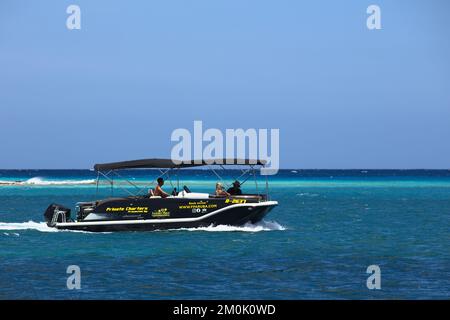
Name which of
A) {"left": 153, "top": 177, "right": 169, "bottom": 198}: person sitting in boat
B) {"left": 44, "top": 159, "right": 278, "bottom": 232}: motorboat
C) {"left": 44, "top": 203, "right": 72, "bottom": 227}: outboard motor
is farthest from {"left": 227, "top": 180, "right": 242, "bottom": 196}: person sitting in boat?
{"left": 44, "top": 203, "right": 72, "bottom": 227}: outboard motor

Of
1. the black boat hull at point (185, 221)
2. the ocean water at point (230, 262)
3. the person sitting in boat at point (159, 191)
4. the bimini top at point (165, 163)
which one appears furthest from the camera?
the bimini top at point (165, 163)

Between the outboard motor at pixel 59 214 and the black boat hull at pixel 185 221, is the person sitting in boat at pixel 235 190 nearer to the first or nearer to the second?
the black boat hull at pixel 185 221

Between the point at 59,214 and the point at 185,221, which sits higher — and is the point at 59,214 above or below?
above

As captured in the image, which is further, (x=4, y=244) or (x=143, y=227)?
(x=143, y=227)

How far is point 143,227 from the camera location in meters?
27.1

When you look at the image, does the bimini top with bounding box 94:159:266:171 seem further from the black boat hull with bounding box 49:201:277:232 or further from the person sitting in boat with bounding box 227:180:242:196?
the black boat hull with bounding box 49:201:277:232

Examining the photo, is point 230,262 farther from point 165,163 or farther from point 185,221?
point 165,163

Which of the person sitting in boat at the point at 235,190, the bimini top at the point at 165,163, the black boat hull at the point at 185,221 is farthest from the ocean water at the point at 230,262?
the bimini top at the point at 165,163

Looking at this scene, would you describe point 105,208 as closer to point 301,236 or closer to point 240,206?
point 240,206

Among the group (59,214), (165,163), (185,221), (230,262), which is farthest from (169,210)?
(230,262)

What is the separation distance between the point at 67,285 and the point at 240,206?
10056 mm
